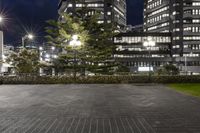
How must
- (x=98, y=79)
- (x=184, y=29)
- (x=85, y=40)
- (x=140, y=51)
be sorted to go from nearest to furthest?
(x=98, y=79) → (x=85, y=40) → (x=140, y=51) → (x=184, y=29)

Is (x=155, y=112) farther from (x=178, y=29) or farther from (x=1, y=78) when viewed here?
(x=178, y=29)

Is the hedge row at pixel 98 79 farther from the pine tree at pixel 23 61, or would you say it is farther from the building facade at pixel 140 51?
the building facade at pixel 140 51

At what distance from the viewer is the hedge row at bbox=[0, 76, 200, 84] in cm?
3136

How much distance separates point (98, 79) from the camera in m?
32.1

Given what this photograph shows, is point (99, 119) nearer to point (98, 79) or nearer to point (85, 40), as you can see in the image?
point (98, 79)

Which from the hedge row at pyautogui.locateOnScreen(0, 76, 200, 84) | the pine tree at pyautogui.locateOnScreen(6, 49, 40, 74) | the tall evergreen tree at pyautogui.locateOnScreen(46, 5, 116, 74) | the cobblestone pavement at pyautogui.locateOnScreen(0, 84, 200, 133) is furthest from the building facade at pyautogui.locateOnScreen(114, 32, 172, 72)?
the cobblestone pavement at pyautogui.locateOnScreen(0, 84, 200, 133)

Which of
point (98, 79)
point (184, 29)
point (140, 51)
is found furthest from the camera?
point (184, 29)

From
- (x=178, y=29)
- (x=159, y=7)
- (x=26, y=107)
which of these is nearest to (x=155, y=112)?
(x=26, y=107)

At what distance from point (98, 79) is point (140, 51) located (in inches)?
3071

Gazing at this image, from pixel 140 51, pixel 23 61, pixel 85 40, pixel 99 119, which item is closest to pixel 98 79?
pixel 85 40

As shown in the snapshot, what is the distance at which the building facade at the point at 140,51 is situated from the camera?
346ft

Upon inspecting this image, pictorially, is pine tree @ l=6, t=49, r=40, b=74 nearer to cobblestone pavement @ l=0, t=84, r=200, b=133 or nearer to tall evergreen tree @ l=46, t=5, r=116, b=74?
tall evergreen tree @ l=46, t=5, r=116, b=74

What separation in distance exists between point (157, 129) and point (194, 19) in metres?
109

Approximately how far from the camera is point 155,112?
1198 cm
